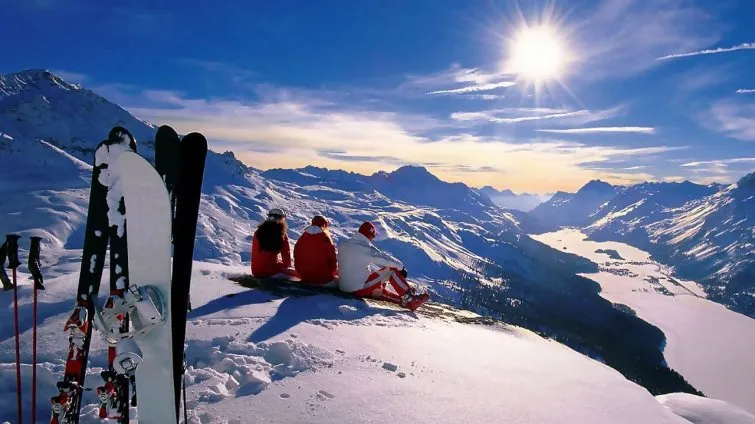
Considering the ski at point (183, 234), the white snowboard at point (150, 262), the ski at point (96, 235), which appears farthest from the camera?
the ski at point (96, 235)

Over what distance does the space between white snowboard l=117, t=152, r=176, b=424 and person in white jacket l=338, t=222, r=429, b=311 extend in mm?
7684

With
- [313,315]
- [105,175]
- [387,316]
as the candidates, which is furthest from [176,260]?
[387,316]

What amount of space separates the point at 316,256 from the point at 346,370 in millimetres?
5491

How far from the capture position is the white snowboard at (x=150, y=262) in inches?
139

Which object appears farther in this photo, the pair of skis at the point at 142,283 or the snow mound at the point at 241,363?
the snow mound at the point at 241,363

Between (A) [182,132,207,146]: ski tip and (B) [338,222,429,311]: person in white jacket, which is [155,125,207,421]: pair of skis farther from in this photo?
(B) [338,222,429,311]: person in white jacket

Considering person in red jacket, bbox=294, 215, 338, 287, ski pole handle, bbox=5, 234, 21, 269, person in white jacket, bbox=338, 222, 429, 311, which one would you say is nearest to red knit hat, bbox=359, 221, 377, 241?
person in white jacket, bbox=338, 222, 429, 311

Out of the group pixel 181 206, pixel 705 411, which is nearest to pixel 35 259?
pixel 181 206

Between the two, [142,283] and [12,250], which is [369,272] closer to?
[12,250]

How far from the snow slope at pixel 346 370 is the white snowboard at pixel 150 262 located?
1.02 m

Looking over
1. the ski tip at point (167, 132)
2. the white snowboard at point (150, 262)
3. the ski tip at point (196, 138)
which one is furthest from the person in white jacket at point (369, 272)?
the white snowboard at point (150, 262)

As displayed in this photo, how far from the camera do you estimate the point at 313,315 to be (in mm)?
8781

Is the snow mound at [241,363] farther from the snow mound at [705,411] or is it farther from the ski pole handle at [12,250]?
the snow mound at [705,411]

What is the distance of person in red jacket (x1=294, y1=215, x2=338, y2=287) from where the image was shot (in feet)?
36.6
